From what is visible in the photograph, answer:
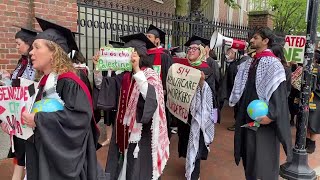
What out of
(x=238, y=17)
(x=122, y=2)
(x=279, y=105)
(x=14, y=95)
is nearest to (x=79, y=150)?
(x=14, y=95)

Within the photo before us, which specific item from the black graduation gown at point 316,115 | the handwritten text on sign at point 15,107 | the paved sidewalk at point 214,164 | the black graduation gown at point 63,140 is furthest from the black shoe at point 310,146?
the handwritten text on sign at point 15,107

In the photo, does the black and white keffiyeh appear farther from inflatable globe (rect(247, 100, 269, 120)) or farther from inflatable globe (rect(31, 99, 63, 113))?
inflatable globe (rect(31, 99, 63, 113))

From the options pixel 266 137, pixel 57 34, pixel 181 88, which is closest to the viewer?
pixel 57 34

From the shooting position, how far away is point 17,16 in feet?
17.6

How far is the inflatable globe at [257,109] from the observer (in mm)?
3539

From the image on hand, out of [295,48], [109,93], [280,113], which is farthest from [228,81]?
[109,93]

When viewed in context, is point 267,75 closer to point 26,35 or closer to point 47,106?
point 47,106

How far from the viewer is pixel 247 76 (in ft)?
13.0

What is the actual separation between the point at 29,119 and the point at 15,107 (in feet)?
0.80

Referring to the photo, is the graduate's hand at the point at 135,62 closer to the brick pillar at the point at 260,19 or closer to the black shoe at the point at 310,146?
the black shoe at the point at 310,146

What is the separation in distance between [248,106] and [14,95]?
244 cm

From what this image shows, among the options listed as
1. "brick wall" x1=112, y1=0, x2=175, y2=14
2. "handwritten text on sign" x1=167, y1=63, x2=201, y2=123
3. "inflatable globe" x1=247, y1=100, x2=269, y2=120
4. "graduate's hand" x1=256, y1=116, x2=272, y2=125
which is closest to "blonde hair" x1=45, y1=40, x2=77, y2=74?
"handwritten text on sign" x1=167, y1=63, x2=201, y2=123

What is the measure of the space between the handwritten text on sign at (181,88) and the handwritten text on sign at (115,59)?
1.09 meters

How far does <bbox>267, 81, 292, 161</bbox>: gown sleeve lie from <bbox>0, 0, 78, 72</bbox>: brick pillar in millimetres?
3878
